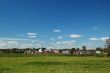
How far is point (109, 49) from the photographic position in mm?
125062

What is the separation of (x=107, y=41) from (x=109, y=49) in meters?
8.74

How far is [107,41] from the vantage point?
436 ft
